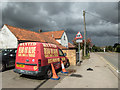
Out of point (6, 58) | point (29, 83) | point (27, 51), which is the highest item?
point (27, 51)

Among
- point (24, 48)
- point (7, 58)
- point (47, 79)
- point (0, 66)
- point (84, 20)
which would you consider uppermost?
point (84, 20)

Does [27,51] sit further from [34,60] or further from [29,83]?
[29,83]

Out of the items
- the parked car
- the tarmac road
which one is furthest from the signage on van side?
the parked car

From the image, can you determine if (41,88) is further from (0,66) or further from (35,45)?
(0,66)

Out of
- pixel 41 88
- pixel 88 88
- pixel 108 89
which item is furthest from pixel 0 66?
pixel 108 89

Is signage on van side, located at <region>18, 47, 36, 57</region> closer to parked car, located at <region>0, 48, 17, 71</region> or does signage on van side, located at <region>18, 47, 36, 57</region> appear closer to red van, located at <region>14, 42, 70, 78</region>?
red van, located at <region>14, 42, 70, 78</region>

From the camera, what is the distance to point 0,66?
249 inches

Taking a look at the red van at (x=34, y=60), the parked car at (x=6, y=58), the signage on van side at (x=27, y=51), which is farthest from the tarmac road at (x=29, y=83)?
the parked car at (x=6, y=58)

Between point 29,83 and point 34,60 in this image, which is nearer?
point 29,83

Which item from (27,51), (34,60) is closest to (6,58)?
(27,51)

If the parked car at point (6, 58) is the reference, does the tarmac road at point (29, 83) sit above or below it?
below

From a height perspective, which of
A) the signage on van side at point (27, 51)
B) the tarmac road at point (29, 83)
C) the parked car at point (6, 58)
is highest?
the signage on van side at point (27, 51)

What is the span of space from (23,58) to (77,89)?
3195 millimetres

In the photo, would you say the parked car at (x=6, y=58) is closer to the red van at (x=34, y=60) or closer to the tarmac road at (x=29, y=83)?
the tarmac road at (x=29, y=83)
